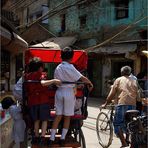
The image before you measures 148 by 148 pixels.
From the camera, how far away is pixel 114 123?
299 inches

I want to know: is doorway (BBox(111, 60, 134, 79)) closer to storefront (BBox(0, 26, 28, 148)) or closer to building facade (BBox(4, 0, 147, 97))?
building facade (BBox(4, 0, 147, 97))

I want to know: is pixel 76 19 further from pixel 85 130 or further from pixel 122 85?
pixel 122 85

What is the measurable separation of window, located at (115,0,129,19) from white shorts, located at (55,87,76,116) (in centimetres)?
1680

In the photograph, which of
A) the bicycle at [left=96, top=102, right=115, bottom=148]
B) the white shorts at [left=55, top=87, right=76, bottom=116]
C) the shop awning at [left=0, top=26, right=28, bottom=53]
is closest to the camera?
the white shorts at [left=55, top=87, right=76, bottom=116]

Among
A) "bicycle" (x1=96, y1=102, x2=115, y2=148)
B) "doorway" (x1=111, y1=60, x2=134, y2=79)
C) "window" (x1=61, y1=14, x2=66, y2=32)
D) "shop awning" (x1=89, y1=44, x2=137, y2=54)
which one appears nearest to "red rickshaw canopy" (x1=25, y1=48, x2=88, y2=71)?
"bicycle" (x1=96, y1=102, x2=115, y2=148)

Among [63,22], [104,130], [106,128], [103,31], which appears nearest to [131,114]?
[106,128]

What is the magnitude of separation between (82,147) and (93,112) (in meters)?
9.77

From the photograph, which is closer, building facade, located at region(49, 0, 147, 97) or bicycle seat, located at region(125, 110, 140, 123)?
bicycle seat, located at region(125, 110, 140, 123)

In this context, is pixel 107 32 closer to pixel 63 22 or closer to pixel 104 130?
pixel 63 22

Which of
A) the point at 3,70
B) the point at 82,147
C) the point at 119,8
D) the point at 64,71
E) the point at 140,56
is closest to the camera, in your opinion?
the point at 64,71

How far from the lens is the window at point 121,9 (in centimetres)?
2195

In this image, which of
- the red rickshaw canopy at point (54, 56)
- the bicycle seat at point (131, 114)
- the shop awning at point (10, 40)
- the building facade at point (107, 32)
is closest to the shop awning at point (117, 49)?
the building facade at point (107, 32)

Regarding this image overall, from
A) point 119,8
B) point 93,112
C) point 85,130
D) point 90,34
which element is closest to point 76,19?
point 90,34

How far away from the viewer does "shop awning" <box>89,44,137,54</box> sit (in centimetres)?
2008
